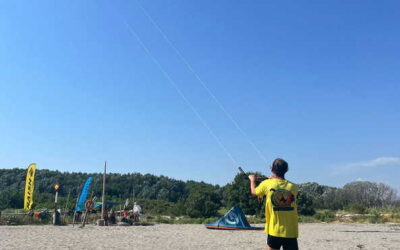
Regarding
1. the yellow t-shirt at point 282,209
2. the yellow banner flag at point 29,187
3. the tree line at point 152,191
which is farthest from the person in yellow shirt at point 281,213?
the tree line at point 152,191

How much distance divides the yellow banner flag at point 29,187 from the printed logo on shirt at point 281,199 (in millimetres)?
20434

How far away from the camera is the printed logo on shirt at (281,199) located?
3.86 m

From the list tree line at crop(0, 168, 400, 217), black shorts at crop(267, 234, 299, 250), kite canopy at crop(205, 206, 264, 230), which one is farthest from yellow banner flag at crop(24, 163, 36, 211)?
black shorts at crop(267, 234, 299, 250)

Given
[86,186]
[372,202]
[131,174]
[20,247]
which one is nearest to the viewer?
[20,247]

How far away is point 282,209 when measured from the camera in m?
3.87

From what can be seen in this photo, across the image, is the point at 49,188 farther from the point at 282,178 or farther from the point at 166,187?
the point at 282,178

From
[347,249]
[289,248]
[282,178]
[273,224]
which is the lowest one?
[347,249]

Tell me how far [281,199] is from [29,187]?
68.4 ft

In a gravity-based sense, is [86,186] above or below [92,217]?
above

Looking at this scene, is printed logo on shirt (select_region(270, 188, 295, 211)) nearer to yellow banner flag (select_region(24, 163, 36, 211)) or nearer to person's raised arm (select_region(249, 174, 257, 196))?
person's raised arm (select_region(249, 174, 257, 196))

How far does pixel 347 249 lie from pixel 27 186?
17.8m

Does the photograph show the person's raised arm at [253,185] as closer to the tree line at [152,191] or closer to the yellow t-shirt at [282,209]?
the yellow t-shirt at [282,209]

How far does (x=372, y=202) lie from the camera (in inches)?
2665

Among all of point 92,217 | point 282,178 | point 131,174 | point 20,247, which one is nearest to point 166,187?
point 131,174
